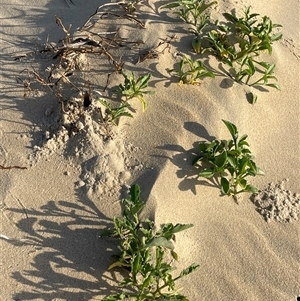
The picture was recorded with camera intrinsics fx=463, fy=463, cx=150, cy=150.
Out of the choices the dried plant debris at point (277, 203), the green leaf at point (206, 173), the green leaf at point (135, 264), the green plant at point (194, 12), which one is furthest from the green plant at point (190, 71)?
the green leaf at point (135, 264)

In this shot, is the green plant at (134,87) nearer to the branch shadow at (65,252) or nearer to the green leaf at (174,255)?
the branch shadow at (65,252)

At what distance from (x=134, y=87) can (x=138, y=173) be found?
0.58 m

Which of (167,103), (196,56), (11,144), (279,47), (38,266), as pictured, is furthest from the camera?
(279,47)

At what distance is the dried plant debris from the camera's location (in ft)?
9.34

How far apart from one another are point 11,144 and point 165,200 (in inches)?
40.8

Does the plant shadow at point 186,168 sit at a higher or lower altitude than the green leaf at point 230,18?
lower

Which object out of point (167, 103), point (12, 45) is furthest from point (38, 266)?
point (12, 45)

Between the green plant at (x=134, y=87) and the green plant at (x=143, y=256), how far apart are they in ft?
2.41

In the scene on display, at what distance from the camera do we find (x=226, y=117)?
3.15m

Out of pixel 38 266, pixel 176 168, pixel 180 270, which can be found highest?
pixel 176 168

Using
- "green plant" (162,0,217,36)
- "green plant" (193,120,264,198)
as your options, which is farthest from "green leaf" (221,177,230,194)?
"green plant" (162,0,217,36)

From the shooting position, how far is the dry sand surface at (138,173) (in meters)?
2.48

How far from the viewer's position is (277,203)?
2896mm

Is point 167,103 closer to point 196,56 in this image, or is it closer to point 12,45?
point 196,56
